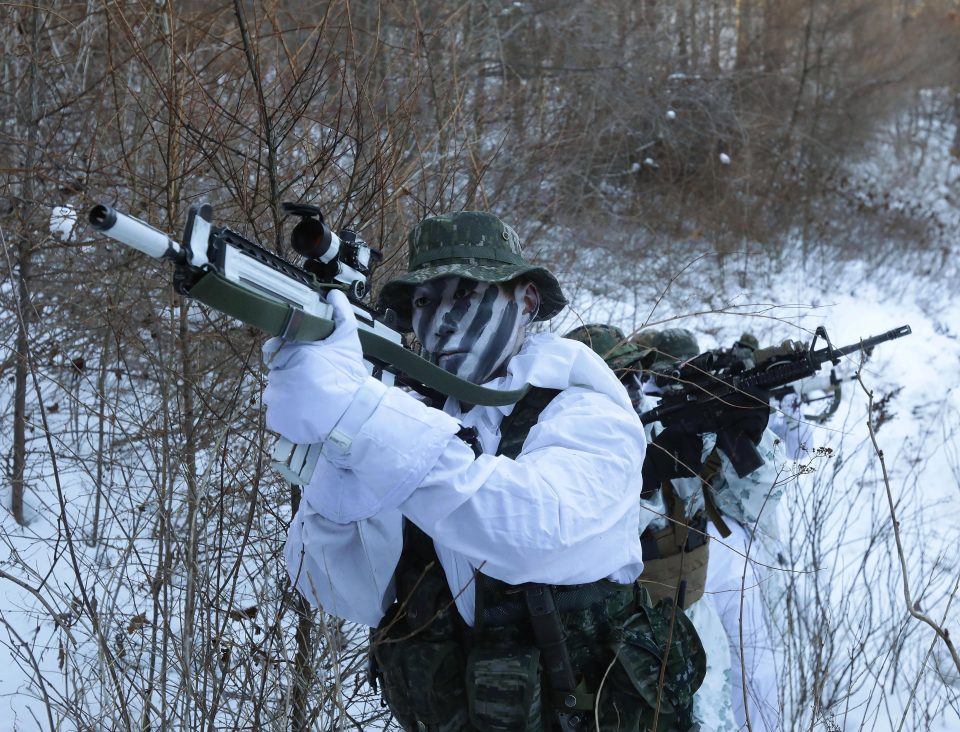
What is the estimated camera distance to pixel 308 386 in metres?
1.49

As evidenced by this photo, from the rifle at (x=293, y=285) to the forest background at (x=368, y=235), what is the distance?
0.43m

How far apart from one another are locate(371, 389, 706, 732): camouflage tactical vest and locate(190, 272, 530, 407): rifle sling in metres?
0.14

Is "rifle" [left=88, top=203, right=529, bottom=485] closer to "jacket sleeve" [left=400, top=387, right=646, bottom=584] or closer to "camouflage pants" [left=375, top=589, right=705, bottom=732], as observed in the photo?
"jacket sleeve" [left=400, top=387, right=646, bottom=584]

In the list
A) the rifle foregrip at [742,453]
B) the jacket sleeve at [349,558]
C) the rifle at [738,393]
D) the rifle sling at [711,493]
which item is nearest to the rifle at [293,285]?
the jacket sleeve at [349,558]

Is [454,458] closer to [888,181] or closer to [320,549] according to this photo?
[320,549]

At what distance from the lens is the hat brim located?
2.04m

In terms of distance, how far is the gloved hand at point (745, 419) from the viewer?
3.23 m

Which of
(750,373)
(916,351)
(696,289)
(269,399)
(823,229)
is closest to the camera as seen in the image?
(269,399)

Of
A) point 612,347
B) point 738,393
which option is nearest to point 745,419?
point 738,393

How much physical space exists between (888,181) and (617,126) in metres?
8.33

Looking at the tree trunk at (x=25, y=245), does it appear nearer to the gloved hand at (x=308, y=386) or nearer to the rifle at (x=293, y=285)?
the rifle at (x=293, y=285)

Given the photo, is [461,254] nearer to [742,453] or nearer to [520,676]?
[520,676]

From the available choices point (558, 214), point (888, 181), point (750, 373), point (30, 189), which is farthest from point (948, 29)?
point (30, 189)

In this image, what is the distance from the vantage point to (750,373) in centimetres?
340
